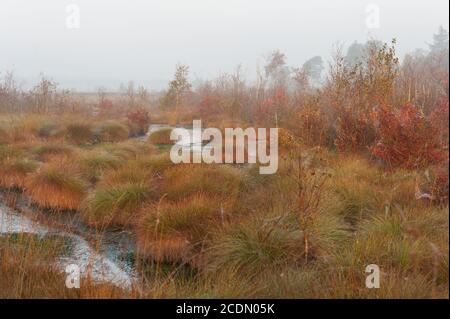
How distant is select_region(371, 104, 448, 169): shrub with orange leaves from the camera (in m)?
7.21

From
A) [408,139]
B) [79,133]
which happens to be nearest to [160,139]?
[79,133]

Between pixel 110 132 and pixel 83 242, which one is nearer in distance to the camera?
pixel 83 242

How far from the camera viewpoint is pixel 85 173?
8.98 m

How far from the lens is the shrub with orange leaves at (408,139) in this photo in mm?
7215

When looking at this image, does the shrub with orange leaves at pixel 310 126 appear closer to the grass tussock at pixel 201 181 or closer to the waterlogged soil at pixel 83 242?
the grass tussock at pixel 201 181

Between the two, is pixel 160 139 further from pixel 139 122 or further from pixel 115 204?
pixel 115 204

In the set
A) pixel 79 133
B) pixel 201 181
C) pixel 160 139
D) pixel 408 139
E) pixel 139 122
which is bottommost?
pixel 201 181

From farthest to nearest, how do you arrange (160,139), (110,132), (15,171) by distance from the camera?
(110,132)
(160,139)
(15,171)

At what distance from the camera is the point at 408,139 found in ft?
24.5

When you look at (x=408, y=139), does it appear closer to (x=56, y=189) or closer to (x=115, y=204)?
(x=115, y=204)

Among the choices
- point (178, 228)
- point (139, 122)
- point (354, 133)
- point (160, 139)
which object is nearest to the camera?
point (178, 228)

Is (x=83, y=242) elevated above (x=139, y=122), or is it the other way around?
(x=139, y=122)

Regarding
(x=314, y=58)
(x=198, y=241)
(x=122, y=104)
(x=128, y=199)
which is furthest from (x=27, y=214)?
(x=314, y=58)

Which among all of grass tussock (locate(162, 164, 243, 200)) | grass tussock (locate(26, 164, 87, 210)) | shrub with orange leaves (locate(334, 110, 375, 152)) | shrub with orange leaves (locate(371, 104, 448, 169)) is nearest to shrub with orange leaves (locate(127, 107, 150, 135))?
grass tussock (locate(26, 164, 87, 210))
